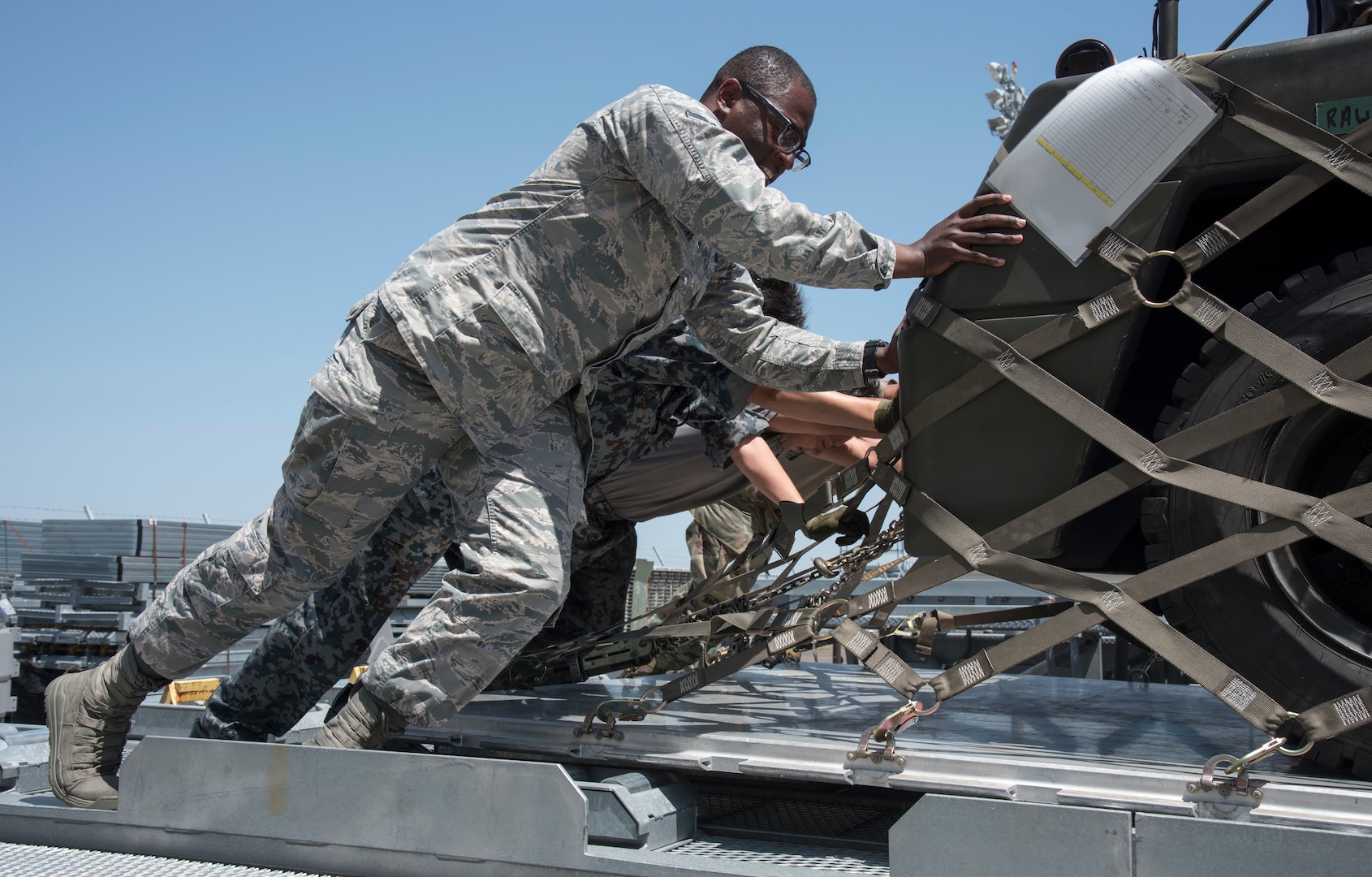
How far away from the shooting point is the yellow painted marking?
405 centimetres

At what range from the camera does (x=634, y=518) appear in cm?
366

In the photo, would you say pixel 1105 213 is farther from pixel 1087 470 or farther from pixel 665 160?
pixel 665 160

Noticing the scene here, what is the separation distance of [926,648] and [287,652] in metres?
1.67

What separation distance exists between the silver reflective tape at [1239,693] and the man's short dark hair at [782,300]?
296 centimetres

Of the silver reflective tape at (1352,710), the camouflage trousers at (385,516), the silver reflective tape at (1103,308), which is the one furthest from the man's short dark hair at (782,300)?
the silver reflective tape at (1352,710)

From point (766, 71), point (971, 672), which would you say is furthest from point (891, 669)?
point (766, 71)

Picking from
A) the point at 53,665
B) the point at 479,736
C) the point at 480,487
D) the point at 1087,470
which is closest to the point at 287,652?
the point at 479,736

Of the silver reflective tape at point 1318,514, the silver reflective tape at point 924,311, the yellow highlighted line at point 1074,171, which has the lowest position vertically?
the silver reflective tape at point 1318,514

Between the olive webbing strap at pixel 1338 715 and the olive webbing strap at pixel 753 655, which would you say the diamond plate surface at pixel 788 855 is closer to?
the olive webbing strap at pixel 753 655

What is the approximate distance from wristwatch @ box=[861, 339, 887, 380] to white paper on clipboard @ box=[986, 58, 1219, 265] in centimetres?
69

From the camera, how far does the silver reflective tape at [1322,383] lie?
5.64 ft

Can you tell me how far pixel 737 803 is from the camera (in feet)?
7.30

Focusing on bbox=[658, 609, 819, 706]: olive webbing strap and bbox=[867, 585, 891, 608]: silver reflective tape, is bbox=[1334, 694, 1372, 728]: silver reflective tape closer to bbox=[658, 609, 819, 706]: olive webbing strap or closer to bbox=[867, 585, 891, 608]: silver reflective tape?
bbox=[867, 585, 891, 608]: silver reflective tape

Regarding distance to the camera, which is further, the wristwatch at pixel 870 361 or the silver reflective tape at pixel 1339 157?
the wristwatch at pixel 870 361
